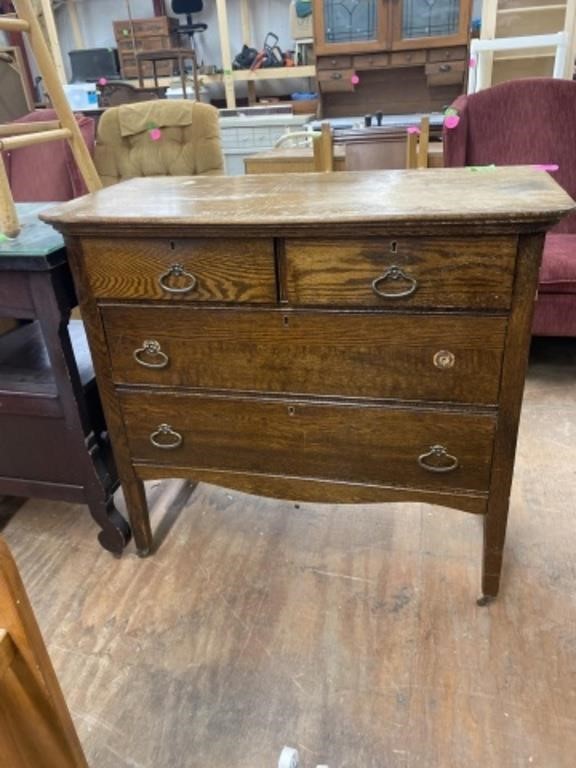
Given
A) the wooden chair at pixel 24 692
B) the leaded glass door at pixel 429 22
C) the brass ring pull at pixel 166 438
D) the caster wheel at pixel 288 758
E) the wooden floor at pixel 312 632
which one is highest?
the leaded glass door at pixel 429 22

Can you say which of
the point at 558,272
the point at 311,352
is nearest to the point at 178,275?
the point at 311,352

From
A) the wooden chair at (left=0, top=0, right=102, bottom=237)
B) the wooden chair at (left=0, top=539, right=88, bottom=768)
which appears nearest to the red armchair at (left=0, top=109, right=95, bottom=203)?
the wooden chair at (left=0, top=0, right=102, bottom=237)

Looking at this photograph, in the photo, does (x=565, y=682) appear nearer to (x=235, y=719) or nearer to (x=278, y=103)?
(x=235, y=719)

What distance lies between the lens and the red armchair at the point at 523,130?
7.90 feet

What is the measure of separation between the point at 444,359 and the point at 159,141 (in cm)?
231

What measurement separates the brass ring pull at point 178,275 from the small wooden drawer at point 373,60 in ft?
12.6

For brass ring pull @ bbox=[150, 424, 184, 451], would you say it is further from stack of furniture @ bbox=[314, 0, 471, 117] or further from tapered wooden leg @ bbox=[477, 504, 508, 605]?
stack of furniture @ bbox=[314, 0, 471, 117]

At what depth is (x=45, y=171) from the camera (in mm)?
2426

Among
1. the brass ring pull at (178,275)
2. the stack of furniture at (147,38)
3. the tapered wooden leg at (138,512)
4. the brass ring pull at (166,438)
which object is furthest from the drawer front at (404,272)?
the stack of furniture at (147,38)

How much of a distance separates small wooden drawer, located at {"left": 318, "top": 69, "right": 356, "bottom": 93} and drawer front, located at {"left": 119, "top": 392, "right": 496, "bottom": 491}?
3884mm

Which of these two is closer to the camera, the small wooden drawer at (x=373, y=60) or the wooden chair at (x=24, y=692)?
the wooden chair at (x=24, y=692)

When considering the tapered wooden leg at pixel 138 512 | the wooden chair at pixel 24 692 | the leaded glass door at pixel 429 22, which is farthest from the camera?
the leaded glass door at pixel 429 22

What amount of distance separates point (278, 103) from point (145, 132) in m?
2.28

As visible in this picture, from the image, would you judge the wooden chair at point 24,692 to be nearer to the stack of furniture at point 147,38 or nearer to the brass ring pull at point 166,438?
the brass ring pull at point 166,438
